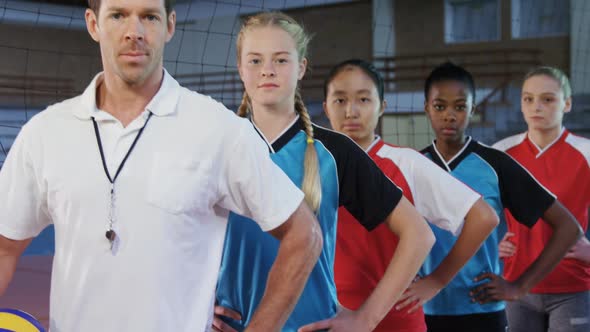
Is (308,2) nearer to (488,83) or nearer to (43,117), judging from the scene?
(488,83)

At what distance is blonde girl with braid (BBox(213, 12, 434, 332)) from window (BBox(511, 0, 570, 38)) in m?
14.6

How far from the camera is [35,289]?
652cm

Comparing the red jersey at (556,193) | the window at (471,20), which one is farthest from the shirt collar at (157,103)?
the window at (471,20)

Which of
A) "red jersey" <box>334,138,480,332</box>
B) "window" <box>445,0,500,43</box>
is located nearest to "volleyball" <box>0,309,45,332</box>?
"red jersey" <box>334,138,480,332</box>

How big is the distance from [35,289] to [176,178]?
5506 millimetres

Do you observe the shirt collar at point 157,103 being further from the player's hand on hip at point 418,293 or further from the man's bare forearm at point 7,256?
the player's hand on hip at point 418,293

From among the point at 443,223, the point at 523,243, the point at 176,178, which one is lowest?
the point at 523,243

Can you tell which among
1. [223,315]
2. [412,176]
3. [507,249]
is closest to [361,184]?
[223,315]

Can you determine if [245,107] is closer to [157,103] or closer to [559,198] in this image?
→ [157,103]

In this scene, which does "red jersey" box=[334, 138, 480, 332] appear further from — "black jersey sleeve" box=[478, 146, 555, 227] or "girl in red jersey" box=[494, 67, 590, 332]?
"girl in red jersey" box=[494, 67, 590, 332]

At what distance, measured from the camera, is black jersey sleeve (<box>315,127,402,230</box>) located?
2.01m

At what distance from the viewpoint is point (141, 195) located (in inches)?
58.0

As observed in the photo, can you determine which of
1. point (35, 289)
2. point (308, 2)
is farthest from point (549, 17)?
point (35, 289)

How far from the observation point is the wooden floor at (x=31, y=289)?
566 cm
